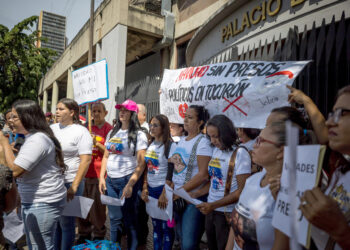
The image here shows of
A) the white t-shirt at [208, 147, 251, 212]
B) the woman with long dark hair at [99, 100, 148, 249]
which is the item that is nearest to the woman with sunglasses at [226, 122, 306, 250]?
the white t-shirt at [208, 147, 251, 212]

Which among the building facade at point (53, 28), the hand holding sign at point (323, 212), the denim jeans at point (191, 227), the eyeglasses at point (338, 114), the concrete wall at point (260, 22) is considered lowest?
the denim jeans at point (191, 227)

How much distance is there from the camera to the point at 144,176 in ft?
11.6

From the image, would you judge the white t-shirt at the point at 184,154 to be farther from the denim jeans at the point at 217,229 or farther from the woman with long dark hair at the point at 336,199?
the woman with long dark hair at the point at 336,199

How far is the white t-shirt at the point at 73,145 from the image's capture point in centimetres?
299

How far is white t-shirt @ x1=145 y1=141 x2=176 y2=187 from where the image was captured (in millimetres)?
3215

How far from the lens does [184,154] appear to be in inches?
113

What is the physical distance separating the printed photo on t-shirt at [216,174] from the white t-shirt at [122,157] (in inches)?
46.3

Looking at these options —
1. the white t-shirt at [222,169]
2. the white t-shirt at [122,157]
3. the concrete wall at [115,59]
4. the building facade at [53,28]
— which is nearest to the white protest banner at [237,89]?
the white t-shirt at [222,169]

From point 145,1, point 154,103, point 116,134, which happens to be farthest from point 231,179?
point 145,1

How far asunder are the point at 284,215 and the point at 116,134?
2.82 m

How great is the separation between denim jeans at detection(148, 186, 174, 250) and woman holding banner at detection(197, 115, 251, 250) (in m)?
0.67

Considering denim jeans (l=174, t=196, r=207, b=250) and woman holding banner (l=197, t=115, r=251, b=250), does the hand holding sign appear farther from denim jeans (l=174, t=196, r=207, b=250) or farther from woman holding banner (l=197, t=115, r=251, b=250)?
denim jeans (l=174, t=196, r=207, b=250)

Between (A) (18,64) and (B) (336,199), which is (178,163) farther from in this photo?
(A) (18,64)

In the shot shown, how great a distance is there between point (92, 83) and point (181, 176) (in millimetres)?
2471
